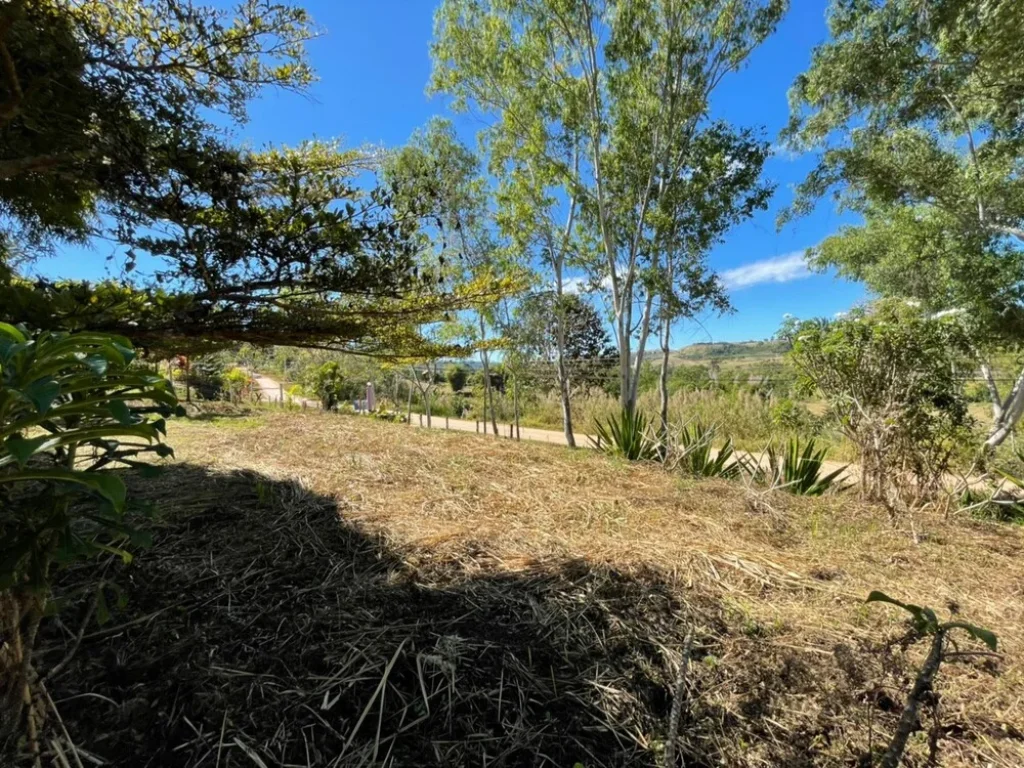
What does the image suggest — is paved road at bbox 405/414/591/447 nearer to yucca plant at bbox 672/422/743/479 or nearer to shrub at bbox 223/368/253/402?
shrub at bbox 223/368/253/402

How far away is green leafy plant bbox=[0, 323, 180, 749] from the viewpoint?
63 centimetres

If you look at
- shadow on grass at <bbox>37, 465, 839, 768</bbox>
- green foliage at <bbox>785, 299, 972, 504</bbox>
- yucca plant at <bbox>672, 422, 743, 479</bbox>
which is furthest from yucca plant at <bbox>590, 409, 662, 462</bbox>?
shadow on grass at <bbox>37, 465, 839, 768</bbox>

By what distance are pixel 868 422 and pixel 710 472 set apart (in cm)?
130

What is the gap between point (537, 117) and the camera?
6562 millimetres

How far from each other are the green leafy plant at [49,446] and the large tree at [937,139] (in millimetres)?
6416

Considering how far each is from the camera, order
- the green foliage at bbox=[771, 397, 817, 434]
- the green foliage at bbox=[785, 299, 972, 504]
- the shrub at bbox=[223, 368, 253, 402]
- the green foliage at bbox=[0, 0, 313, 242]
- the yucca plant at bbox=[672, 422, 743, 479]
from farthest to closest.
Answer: the shrub at bbox=[223, 368, 253, 402]
the yucca plant at bbox=[672, 422, 743, 479]
the green foliage at bbox=[771, 397, 817, 434]
the green foliage at bbox=[785, 299, 972, 504]
the green foliage at bbox=[0, 0, 313, 242]

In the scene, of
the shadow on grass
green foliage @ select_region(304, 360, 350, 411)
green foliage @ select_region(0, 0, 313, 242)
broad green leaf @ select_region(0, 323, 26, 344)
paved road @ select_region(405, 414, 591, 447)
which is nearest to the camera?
broad green leaf @ select_region(0, 323, 26, 344)

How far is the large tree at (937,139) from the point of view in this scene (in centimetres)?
466

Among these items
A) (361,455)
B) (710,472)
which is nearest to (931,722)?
(710,472)

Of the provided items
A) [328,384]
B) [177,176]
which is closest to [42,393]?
[177,176]

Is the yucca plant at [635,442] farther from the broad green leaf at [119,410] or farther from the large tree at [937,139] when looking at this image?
the broad green leaf at [119,410]

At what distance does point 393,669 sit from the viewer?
50.6 inches

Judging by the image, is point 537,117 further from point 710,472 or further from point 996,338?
point 996,338

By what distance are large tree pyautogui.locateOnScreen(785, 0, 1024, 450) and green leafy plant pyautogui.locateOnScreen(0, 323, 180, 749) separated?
642 centimetres
